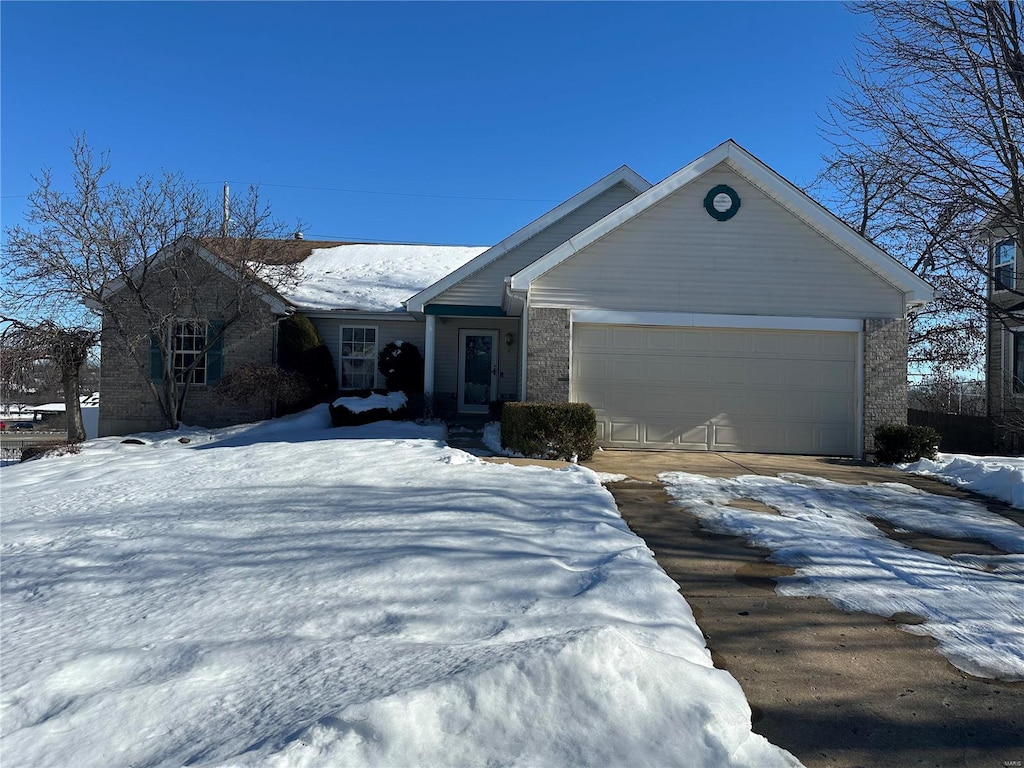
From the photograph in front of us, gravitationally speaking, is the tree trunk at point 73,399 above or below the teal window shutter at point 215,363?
below

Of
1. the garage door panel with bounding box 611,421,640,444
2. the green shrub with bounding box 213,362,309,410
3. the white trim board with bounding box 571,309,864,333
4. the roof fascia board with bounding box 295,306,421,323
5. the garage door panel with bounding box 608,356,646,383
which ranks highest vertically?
the roof fascia board with bounding box 295,306,421,323

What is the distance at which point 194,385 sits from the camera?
56.6ft

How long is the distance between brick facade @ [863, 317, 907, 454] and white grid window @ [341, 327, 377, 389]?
12.1 meters

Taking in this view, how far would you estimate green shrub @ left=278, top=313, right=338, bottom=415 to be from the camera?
55.9 ft

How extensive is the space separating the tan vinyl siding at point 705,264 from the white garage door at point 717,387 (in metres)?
0.55

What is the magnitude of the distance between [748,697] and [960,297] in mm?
17068

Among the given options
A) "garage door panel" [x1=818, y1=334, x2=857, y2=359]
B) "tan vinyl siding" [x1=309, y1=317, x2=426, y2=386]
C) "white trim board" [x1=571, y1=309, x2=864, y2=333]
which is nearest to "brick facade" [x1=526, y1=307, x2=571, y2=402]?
"white trim board" [x1=571, y1=309, x2=864, y2=333]

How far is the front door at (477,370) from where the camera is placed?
58.9 ft

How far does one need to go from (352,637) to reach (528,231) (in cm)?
1394

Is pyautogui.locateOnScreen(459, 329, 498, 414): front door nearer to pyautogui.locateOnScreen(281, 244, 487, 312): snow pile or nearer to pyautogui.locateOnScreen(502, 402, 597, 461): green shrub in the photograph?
pyautogui.locateOnScreen(281, 244, 487, 312): snow pile

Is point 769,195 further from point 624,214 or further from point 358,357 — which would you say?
point 358,357

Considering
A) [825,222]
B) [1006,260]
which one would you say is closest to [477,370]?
[825,222]

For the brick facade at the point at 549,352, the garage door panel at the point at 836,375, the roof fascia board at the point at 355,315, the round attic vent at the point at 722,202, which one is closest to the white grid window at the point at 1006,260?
the garage door panel at the point at 836,375

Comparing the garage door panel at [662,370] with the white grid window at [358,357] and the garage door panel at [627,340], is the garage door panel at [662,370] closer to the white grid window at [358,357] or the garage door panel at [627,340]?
the garage door panel at [627,340]
